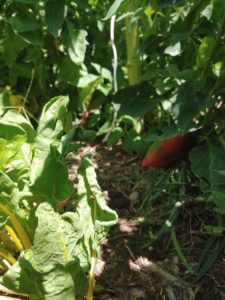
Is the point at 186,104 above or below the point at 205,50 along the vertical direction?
below

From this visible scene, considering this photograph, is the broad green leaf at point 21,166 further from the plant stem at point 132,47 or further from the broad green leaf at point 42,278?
the plant stem at point 132,47

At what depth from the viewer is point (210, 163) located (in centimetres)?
139

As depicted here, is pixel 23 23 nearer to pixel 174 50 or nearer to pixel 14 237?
pixel 174 50

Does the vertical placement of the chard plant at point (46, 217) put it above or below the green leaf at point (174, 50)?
below

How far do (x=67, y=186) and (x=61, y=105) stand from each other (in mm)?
223

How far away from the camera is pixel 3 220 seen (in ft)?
3.71

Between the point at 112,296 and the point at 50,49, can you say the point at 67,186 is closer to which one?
the point at 112,296

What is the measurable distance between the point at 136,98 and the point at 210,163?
36cm

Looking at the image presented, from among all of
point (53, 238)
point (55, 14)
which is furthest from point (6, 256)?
point (55, 14)

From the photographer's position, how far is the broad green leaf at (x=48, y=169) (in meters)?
1.17

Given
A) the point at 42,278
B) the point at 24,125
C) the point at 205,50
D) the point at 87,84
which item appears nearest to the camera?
the point at 42,278

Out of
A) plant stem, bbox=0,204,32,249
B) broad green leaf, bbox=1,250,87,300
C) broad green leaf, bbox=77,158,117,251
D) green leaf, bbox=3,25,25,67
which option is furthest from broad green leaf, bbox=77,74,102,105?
broad green leaf, bbox=1,250,87,300

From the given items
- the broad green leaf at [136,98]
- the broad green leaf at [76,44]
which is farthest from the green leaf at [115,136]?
the broad green leaf at [76,44]

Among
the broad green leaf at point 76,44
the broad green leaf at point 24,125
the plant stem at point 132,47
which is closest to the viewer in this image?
the broad green leaf at point 24,125
